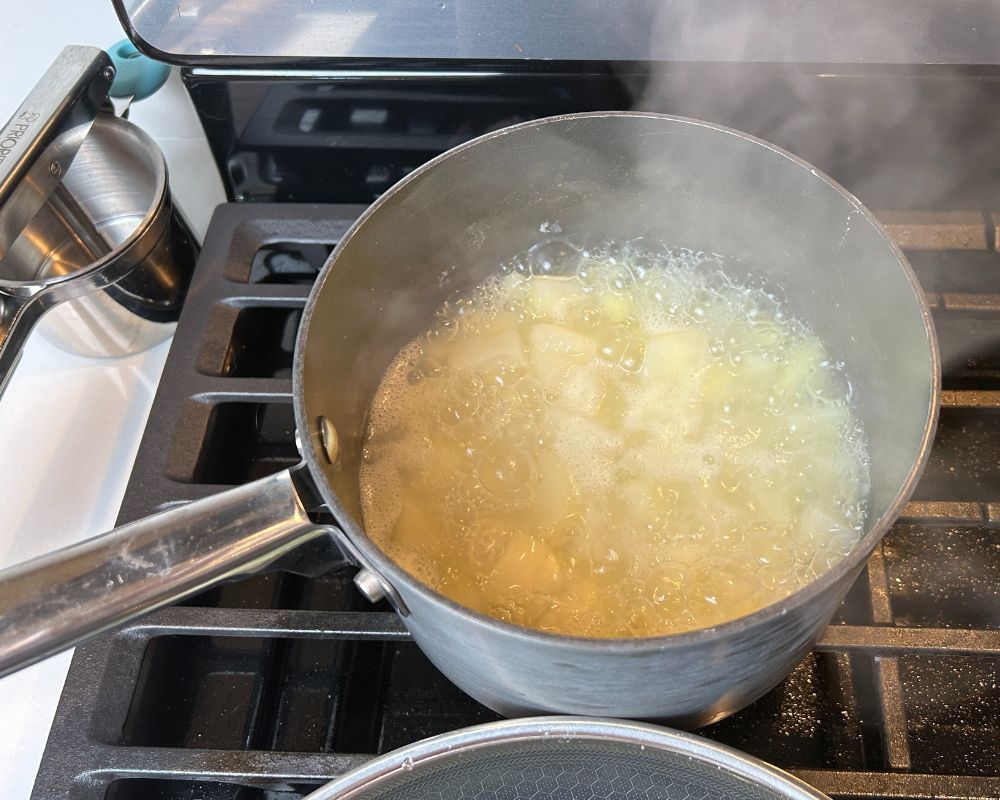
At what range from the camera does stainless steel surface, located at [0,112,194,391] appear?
0.78 m

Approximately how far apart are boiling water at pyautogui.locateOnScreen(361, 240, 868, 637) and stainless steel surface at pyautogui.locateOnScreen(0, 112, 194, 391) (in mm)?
247

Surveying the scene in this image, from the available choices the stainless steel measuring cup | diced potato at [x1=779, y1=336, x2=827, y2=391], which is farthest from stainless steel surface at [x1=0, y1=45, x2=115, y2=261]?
diced potato at [x1=779, y1=336, x2=827, y2=391]

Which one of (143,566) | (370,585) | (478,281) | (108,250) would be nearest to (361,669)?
(370,585)

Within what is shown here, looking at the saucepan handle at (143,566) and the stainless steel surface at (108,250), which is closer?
the saucepan handle at (143,566)

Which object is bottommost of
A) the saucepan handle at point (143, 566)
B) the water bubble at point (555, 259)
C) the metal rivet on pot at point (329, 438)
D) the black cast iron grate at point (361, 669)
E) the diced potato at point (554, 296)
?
the black cast iron grate at point (361, 669)

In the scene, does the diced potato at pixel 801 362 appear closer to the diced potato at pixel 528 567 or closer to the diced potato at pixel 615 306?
the diced potato at pixel 615 306

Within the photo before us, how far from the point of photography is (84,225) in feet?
2.89

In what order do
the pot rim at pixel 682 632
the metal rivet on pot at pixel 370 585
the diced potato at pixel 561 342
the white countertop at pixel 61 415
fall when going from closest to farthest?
1. the pot rim at pixel 682 632
2. the metal rivet on pot at pixel 370 585
3. the white countertop at pixel 61 415
4. the diced potato at pixel 561 342

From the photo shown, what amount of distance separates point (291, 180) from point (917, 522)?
2.18 feet

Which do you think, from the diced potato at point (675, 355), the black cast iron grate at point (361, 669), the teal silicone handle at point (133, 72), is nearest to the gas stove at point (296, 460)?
the black cast iron grate at point (361, 669)

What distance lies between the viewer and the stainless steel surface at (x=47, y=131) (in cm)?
71

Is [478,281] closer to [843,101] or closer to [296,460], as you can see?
[296,460]

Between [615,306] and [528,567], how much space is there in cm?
28

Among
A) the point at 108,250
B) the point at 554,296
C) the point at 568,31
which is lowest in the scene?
the point at 554,296
